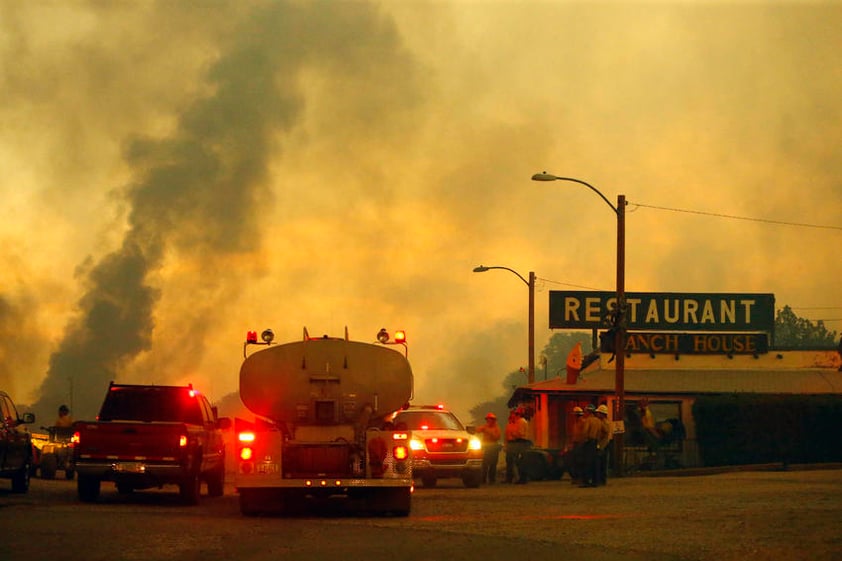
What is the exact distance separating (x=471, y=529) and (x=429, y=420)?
12726 millimetres

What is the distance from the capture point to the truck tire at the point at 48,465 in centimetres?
2903

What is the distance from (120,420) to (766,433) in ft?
62.4

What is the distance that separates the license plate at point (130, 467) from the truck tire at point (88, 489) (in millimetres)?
503

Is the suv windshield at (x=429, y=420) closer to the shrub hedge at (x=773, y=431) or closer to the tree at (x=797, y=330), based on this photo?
the shrub hedge at (x=773, y=431)

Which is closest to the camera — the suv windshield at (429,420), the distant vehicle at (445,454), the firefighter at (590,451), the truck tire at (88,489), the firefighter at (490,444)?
the truck tire at (88,489)

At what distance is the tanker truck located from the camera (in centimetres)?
1839

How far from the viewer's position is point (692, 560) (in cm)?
1282

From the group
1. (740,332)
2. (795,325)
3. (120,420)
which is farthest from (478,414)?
(120,420)

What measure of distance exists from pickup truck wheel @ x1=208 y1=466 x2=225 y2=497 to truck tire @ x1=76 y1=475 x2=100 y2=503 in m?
3.02

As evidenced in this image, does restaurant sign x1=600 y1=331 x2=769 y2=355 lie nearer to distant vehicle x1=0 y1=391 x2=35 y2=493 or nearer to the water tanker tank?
distant vehicle x1=0 y1=391 x2=35 y2=493

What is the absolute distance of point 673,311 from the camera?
50.8m

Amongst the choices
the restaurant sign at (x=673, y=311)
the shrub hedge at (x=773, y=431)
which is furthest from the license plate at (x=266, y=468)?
the restaurant sign at (x=673, y=311)

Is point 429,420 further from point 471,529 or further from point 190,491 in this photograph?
point 471,529

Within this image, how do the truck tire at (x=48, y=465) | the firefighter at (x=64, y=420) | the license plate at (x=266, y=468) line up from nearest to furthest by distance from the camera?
the license plate at (x=266, y=468) → the truck tire at (x=48, y=465) → the firefighter at (x=64, y=420)
